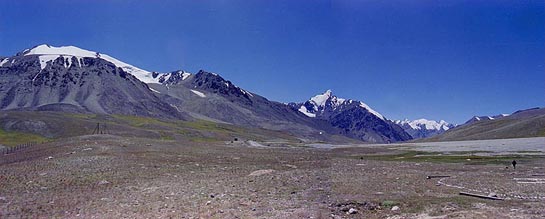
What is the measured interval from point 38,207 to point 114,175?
1131 cm

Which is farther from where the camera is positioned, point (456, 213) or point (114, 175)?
point (114, 175)

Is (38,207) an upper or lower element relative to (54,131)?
lower

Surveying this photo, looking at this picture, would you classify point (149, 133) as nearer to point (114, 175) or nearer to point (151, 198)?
point (114, 175)

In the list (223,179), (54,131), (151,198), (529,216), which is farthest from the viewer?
(54,131)

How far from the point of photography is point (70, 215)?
20578 millimetres

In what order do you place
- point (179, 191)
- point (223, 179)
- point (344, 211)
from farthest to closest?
point (223, 179)
point (179, 191)
point (344, 211)

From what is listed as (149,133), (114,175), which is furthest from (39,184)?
(149,133)

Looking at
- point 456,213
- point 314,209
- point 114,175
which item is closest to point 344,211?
point 314,209

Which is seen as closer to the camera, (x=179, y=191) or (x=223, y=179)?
(x=179, y=191)

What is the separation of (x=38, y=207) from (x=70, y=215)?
116 inches

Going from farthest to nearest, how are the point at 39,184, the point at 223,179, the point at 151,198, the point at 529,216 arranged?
the point at 223,179 → the point at 39,184 → the point at 151,198 → the point at 529,216

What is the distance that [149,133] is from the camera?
16612cm

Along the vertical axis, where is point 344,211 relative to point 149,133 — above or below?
below

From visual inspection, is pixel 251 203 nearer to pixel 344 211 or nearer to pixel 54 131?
pixel 344 211
